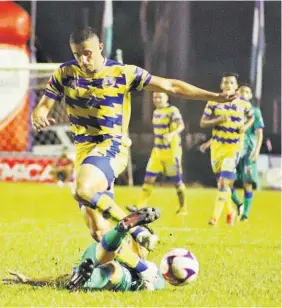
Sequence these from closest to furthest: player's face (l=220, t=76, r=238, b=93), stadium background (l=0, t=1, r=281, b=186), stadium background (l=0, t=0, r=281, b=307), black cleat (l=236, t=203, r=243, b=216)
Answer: stadium background (l=0, t=0, r=281, b=307), stadium background (l=0, t=1, r=281, b=186), player's face (l=220, t=76, r=238, b=93), black cleat (l=236, t=203, r=243, b=216)

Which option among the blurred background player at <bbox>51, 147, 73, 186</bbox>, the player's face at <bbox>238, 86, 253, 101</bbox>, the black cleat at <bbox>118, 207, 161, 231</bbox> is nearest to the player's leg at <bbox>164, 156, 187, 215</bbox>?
the player's face at <bbox>238, 86, 253, 101</bbox>

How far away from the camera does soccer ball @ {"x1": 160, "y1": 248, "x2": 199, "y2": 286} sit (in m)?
3.05

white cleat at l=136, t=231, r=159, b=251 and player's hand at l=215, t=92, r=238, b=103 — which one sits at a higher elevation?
player's hand at l=215, t=92, r=238, b=103

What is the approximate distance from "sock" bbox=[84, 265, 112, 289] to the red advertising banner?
1.48 m

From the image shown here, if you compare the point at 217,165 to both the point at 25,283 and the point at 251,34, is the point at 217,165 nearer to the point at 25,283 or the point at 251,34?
the point at 251,34

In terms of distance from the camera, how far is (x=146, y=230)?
295 centimetres

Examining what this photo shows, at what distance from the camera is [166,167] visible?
4.75 metres

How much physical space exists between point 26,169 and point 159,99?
0.98 m

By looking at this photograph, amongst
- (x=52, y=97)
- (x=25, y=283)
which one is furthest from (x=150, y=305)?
(x=52, y=97)

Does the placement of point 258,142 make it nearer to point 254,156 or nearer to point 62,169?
point 254,156

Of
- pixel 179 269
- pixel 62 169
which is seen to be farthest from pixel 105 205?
pixel 62 169

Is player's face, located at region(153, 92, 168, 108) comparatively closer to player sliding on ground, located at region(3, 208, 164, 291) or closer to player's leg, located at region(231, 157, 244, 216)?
player's leg, located at region(231, 157, 244, 216)

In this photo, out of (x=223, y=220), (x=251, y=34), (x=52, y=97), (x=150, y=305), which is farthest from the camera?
(x=223, y=220)

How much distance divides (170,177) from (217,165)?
1.18 ft
